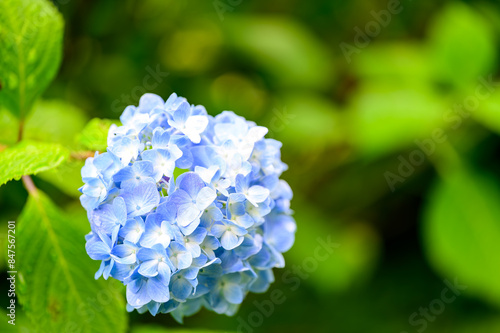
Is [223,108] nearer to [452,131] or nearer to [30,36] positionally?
[452,131]

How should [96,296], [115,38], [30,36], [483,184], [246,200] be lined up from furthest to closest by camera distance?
[115,38] < [483,184] < [30,36] < [96,296] < [246,200]

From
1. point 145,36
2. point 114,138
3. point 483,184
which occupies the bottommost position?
point 145,36

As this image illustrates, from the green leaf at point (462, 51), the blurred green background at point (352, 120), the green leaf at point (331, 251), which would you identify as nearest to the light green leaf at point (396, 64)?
the blurred green background at point (352, 120)

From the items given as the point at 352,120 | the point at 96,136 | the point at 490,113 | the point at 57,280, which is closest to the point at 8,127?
the point at 96,136

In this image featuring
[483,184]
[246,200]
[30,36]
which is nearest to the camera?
[246,200]

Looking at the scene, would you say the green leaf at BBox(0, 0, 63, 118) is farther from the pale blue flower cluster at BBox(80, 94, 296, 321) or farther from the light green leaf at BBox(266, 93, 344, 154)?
the light green leaf at BBox(266, 93, 344, 154)

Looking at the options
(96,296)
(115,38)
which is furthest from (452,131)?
(96,296)

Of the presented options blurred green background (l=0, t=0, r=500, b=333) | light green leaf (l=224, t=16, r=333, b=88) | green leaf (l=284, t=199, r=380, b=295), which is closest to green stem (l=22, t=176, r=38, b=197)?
blurred green background (l=0, t=0, r=500, b=333)
